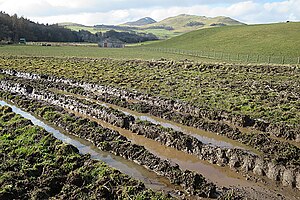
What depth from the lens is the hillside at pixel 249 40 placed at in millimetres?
84000

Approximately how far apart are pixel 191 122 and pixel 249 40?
86.3 meters

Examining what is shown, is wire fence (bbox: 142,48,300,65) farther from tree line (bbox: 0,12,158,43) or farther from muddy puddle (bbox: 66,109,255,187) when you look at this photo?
tree line (bbox: 0,12,158,43)

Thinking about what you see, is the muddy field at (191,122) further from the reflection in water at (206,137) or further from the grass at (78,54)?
the grass at (78,54)

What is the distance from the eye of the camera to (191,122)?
64.0 ft

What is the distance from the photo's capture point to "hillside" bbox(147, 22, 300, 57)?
8400 cm

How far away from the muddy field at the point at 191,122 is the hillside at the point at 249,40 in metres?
48.8

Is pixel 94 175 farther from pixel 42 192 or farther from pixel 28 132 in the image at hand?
pixel 28 132

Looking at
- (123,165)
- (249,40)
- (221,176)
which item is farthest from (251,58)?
(123,165)

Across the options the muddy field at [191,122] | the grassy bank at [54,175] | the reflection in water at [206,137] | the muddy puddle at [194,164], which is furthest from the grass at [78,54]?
the grassy bank at [54,175]

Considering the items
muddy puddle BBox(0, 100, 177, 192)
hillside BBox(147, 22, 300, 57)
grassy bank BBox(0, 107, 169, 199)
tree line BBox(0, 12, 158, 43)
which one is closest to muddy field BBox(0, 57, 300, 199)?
muddy puddle BBox(0, 100, 177, 192)

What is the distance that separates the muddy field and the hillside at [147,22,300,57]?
48.8 metres

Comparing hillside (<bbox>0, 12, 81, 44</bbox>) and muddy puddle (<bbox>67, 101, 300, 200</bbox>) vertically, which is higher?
hillside (<bbox>0, 12, 81, 44</bbox>)

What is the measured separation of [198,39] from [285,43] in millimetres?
35511

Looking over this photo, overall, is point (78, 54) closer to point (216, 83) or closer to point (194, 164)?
point (216, 83)
